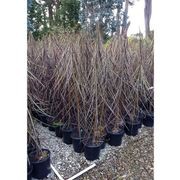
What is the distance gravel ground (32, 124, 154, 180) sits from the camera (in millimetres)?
1456

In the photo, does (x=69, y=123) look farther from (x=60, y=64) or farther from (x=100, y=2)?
(x=100, y=2)

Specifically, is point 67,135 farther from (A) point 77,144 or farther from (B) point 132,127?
(B) point 132,127

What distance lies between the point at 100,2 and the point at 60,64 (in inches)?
55.0

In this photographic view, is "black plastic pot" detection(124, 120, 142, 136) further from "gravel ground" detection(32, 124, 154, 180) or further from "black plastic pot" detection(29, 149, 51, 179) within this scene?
"black plastic pot" detection(29, 149, 51, 179)

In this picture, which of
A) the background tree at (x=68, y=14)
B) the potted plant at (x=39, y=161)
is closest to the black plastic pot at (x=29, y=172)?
the potted plant at (x=39, y=161)

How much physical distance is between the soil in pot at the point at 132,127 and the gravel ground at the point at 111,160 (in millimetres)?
57

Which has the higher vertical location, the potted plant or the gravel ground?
the potted plant

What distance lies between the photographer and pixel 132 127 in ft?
5.98

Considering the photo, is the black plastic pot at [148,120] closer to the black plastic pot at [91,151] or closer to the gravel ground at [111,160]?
the gravel ground at [111,160]

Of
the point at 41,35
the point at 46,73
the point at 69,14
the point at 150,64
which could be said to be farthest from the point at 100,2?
the point at 46,73

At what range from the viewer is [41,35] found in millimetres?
2459

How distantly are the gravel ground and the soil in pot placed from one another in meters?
0.06

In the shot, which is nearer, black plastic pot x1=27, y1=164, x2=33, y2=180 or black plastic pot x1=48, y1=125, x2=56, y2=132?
black plastic pot x1=27, y1=164, x2=33, y2=180

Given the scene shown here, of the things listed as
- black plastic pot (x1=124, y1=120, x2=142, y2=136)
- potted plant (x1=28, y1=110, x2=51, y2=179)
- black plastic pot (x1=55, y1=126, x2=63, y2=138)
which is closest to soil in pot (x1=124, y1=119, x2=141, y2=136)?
black plastic pot (x1=124, y1=120, x2=142, y2=136)
